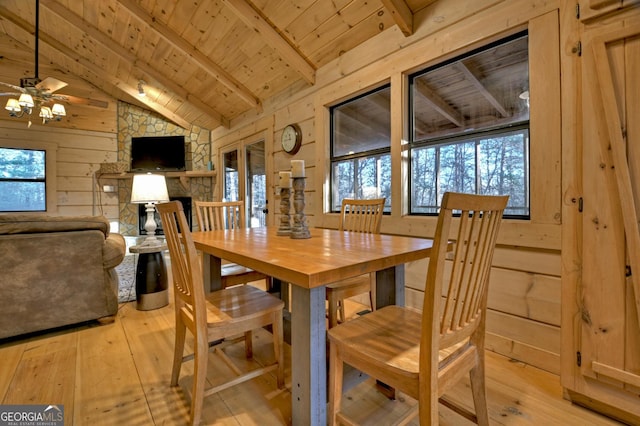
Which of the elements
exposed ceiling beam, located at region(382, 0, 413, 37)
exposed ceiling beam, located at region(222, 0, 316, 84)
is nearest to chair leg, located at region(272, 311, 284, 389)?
exposed ceiling beam, located at region(382, 0, 413, 37)

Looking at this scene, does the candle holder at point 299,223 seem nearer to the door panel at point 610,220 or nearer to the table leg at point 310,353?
the table leg at point 310,353

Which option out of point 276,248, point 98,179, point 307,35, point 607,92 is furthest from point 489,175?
point 98,179

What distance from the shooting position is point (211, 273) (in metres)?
1.93

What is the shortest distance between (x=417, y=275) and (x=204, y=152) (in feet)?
16.6

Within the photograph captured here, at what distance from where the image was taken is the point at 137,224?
6121 mm

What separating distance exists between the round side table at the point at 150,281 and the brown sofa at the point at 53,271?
0.31 meters

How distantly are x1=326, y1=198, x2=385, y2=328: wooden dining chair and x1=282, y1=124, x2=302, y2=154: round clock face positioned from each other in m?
1.33

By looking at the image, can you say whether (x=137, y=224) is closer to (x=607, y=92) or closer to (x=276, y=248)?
(x=276, y=248)

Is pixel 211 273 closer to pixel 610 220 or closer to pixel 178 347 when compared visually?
pixel 178 347

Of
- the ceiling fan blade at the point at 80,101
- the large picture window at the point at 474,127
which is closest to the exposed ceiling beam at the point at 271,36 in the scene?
the large picture window at the point at 474,127

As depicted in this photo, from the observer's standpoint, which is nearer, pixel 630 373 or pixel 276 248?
pixel 630 373

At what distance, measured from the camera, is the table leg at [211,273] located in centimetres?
191

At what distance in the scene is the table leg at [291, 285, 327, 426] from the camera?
1113 millimetres

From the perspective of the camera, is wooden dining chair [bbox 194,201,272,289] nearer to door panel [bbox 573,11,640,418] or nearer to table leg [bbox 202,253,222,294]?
table leg [bbox 202,253,222,294]
